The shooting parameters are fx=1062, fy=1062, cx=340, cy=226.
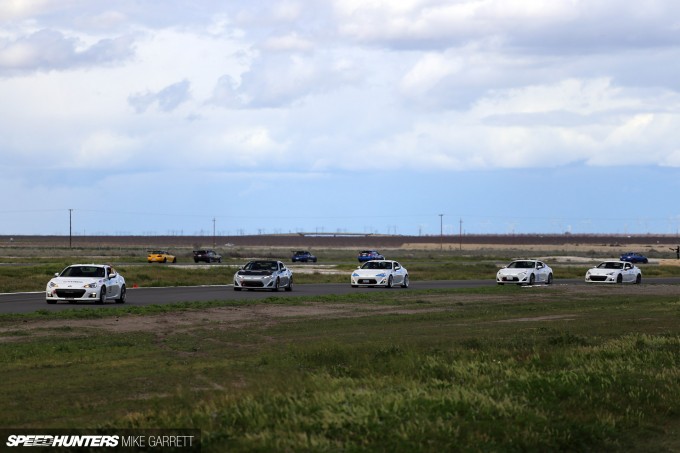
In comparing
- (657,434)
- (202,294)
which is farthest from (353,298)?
(657,434)

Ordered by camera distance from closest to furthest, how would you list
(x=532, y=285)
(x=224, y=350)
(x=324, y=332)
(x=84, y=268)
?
(x=224, y=350) < (x=324, y=332) < (x=84, y=268) < (x=532, y=285)

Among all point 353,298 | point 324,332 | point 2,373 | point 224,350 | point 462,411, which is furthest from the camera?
point 353,298

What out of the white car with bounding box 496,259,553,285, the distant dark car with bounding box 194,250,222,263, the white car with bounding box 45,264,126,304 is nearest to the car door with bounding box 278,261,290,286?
the white car with bounding box 45,264,126,304

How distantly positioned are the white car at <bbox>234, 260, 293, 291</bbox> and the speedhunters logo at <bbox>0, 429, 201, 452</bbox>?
35087 mm

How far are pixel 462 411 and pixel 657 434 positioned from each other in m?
2.44

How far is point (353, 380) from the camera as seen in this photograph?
48.9 feet

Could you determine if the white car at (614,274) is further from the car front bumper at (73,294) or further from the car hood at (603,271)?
the car front bumper at (73,294)

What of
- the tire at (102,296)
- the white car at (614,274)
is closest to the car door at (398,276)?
the white car at (614,274)

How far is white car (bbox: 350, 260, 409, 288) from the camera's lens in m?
51.1

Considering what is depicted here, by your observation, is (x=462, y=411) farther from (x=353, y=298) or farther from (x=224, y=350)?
(x=353, y=298)

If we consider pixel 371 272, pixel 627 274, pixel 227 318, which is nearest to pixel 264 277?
pixel 371 272

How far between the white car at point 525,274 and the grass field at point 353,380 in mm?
24163

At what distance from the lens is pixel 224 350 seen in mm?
20906

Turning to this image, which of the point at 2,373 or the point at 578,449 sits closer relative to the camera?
the point at 578,449
